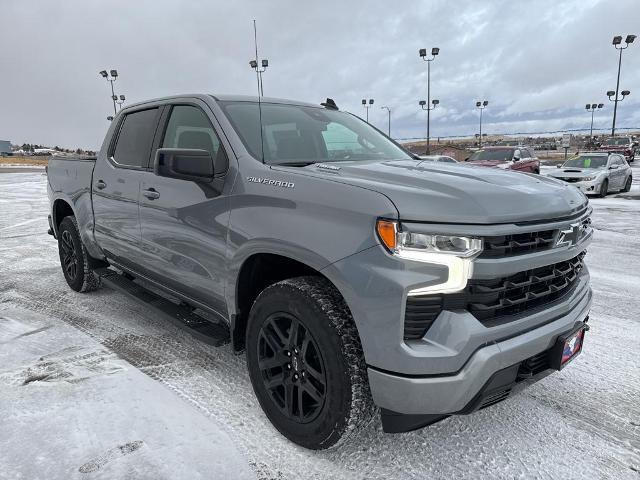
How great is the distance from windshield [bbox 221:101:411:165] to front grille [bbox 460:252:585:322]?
4.43 ft

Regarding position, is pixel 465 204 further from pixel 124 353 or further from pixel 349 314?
pixel 124 353

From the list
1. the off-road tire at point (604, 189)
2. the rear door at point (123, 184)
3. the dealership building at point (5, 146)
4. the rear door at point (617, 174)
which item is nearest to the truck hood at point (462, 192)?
the rear door at point (123, 184)

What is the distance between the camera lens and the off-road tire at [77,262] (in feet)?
15.4

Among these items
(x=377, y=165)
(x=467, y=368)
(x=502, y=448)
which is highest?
(x=377, y=165)

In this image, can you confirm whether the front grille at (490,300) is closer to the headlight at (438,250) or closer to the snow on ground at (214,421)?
the headlight at (438,250)

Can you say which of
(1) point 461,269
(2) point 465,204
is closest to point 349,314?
(1) point 461,269

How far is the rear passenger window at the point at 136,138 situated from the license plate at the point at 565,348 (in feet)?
9.66

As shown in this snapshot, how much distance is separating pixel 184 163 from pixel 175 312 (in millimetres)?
1219

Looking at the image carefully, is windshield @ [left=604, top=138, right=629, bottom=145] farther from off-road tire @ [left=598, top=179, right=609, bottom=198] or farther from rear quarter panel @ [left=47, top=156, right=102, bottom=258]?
rear quarter panel @ [left=47, top=156, right=102, bottom=258]

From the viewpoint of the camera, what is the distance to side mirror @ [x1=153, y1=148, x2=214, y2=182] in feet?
8.43

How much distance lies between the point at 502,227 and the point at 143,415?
2110 millimetres

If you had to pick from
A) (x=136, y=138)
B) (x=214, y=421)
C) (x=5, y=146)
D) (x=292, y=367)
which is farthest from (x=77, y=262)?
(x=5, y=146)

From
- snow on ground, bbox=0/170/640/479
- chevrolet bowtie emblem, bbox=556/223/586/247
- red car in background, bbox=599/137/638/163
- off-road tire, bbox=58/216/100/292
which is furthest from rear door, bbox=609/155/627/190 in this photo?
red car in background, bbox=599/137/638/163

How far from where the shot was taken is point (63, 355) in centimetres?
340
